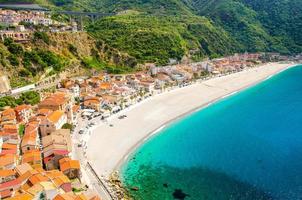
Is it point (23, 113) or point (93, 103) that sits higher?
point (23, 113)

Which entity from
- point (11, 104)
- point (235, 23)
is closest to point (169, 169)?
point (11, 104)

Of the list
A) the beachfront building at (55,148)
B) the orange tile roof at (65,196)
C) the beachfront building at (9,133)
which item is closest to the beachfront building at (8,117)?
the beachfront building at (9,133)

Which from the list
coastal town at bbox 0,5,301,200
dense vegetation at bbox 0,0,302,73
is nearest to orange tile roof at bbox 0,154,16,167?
coastal town at bbox 0,5,301,200

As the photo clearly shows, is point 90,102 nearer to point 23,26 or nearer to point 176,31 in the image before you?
point 23,26

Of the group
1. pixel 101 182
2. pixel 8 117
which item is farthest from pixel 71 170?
pixel 8 117

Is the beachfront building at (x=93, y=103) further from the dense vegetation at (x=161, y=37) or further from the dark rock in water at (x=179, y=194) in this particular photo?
the dense vegetation at (x=161, y=37)

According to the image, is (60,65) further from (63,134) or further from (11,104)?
(63,134)

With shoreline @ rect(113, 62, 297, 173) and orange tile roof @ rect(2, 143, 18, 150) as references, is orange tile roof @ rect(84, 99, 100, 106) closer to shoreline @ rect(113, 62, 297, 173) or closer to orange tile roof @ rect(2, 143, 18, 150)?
shoreline @ rect(113, 62, 297, 173)
